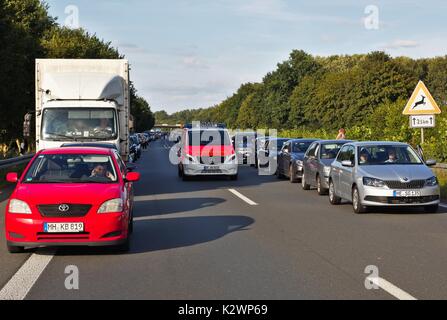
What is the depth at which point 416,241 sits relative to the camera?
1067 cm

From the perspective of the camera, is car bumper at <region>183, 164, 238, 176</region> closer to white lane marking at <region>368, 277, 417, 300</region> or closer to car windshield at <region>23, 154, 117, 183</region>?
car windshield at <region>23, 154, 117, 183</region>

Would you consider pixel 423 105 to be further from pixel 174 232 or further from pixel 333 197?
pixel 174 232

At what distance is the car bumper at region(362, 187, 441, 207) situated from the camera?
45.6 feet

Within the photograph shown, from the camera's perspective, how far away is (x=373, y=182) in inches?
556

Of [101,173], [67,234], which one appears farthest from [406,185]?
[67,234]

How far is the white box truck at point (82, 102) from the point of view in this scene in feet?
58.9

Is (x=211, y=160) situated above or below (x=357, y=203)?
above

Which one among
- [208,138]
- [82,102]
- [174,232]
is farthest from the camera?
[208,138]

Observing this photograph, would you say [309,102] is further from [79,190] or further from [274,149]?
[79,190]

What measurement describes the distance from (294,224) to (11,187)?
11.9 m

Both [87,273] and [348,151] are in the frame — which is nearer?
[87,273]

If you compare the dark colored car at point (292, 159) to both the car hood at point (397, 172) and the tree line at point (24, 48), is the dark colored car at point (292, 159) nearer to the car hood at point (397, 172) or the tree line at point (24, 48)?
the tree line at point (24, 48)

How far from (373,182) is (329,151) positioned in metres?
6.02
